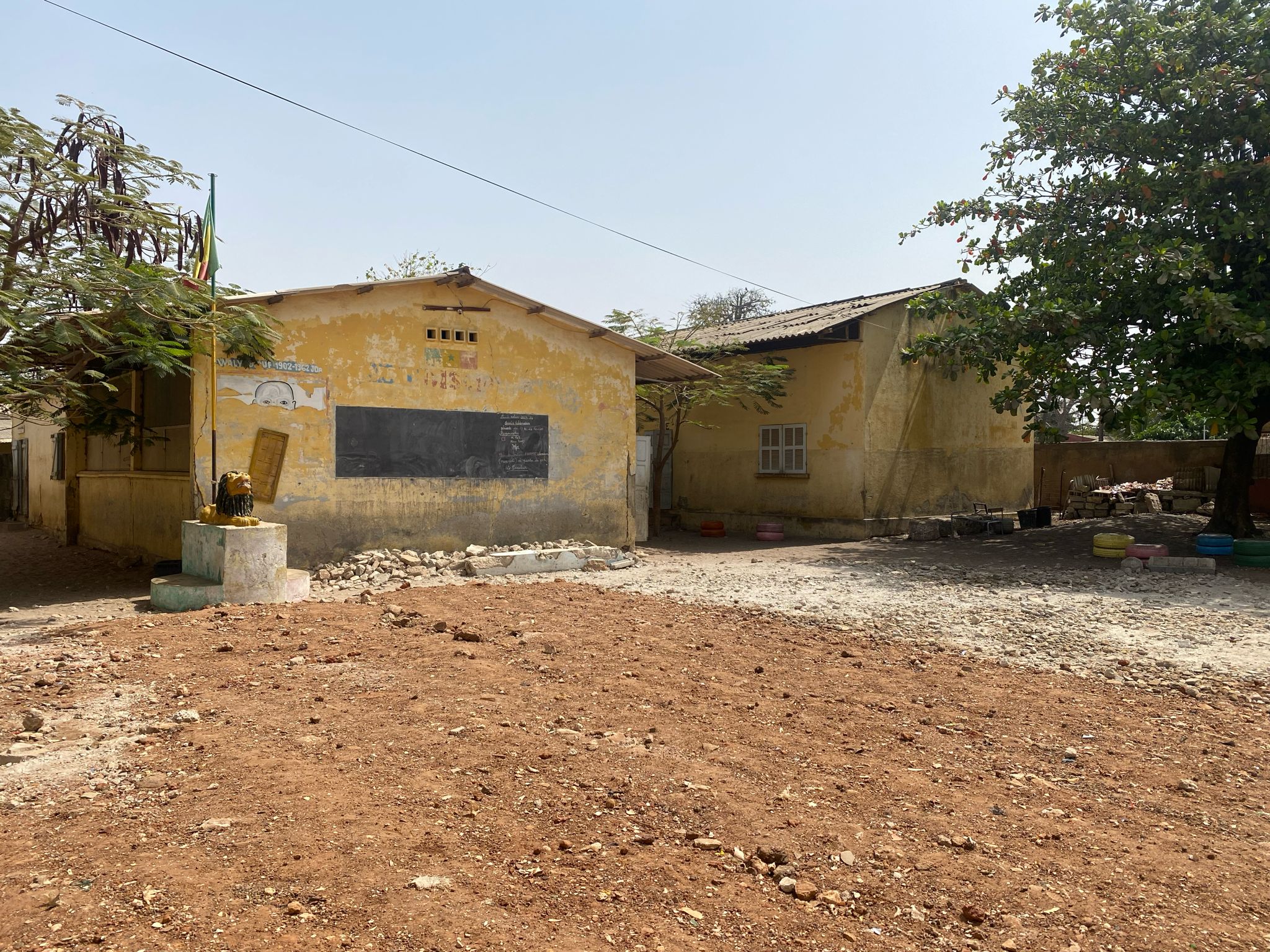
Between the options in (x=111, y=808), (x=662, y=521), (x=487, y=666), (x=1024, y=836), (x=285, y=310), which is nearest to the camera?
(x=1024, y=836)

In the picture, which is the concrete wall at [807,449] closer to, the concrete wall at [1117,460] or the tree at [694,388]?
the tree at [694,388]

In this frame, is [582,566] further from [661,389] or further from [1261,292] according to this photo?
[1261,292]

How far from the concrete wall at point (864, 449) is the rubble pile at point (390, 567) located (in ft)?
21.5

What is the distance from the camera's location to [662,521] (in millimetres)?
18781

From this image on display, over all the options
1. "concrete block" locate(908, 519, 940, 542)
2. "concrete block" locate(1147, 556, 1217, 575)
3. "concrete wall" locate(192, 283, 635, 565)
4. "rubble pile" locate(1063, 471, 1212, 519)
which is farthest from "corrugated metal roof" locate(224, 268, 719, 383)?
"rubble pile" locate(1063, 471, 1212, 519)

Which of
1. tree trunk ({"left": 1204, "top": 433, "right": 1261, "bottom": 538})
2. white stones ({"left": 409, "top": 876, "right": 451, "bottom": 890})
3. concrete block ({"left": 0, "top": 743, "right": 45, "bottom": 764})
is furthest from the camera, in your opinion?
tree trunk ({"left": 1204, "top": 433, "right": 1261, "bottom": 538})

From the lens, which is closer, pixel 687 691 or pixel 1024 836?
pixel 1024 836

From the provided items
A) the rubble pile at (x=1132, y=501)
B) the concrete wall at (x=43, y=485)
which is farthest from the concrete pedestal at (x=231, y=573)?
the rubble pile at (x=1132, y=501)

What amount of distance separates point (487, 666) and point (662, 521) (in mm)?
12936

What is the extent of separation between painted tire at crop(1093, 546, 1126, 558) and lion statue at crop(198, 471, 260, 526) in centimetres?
1109

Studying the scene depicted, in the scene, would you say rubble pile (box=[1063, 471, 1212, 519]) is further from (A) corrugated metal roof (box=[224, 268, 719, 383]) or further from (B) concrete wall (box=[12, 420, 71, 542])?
(B) concrete wall (box=[12, 420, 71, 542])

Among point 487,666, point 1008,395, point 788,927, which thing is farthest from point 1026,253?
point 788,927

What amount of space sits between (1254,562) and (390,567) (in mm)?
11077

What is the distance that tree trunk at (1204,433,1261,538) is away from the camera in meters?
13.1
